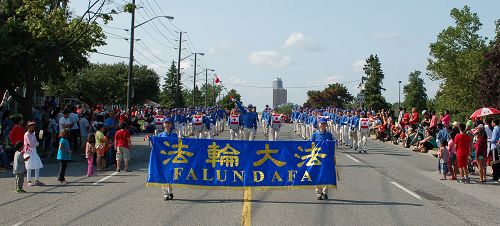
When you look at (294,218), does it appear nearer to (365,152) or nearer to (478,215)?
(478,215)

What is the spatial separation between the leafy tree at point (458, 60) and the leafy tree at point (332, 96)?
34333 mm

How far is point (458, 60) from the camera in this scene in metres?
65.6

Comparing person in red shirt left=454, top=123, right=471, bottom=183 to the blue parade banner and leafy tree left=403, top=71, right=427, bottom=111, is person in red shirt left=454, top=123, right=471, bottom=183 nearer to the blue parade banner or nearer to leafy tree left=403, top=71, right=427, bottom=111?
the blue parade banner

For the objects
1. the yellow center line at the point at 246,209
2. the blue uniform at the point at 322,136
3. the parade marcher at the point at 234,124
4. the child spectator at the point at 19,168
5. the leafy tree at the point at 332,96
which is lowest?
the yellow center line at the point at 246,209

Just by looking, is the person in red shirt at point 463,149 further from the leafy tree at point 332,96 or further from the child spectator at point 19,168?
the leafy tree at point 332,96

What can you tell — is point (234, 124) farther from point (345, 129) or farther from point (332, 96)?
point (332, 96)

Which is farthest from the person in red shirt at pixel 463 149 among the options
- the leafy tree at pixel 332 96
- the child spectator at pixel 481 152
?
the leafy tree at pixel 332 96

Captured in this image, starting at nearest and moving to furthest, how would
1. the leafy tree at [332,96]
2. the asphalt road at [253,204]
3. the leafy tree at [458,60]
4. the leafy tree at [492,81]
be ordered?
the asphalt road at [253,204] → the leafy tree at [492,81] → the leafy tree at [458,60] → the leafy tree at [332,96]

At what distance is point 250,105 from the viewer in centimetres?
2658

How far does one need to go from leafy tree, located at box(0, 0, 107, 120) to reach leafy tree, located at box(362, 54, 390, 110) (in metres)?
73.8

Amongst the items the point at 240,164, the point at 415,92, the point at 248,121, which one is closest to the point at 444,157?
the point at 240,164

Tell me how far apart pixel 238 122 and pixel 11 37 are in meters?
10.6

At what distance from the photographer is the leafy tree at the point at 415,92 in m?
108

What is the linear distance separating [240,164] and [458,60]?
2335 inches
